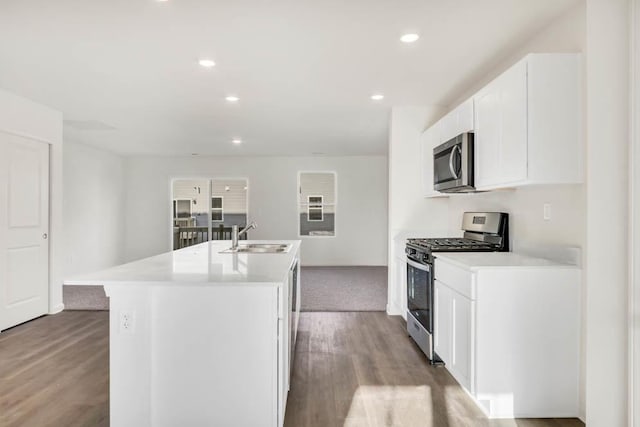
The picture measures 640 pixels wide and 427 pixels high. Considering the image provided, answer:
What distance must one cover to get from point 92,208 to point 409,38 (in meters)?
6.70

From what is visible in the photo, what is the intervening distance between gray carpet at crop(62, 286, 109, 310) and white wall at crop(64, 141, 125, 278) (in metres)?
0.93

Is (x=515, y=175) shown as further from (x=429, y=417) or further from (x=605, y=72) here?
(x=429, y=417)

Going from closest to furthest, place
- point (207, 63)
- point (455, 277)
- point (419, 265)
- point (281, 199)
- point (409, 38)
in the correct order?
point (455, 277) < point (409, 38) < point (207, 63) < point (419, 265) < point (281, 199)

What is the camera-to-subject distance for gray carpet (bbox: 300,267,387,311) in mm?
4972

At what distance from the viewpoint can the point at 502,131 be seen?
2576 mm

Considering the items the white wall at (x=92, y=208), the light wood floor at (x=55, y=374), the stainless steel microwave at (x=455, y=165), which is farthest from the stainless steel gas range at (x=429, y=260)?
the white wall at (x=92, y=208)

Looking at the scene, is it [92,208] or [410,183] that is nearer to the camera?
[410,183]

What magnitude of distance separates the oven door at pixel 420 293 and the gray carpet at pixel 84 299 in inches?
143

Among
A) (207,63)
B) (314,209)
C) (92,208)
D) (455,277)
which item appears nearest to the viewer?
(455,277)

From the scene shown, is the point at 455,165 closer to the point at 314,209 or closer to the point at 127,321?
the point at 127,321

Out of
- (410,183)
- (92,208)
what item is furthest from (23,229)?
(410,183)

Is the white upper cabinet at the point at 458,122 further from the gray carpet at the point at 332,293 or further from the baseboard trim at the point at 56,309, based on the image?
the baseboard trim at the point at 56,309

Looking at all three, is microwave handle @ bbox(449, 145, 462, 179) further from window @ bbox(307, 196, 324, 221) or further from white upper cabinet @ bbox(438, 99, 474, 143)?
window @ bbox(307, 196, 324, 221)

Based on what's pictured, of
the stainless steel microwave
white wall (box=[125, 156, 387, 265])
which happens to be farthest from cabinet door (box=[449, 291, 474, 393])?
white wall (box=[125, 156, 387, 265])
